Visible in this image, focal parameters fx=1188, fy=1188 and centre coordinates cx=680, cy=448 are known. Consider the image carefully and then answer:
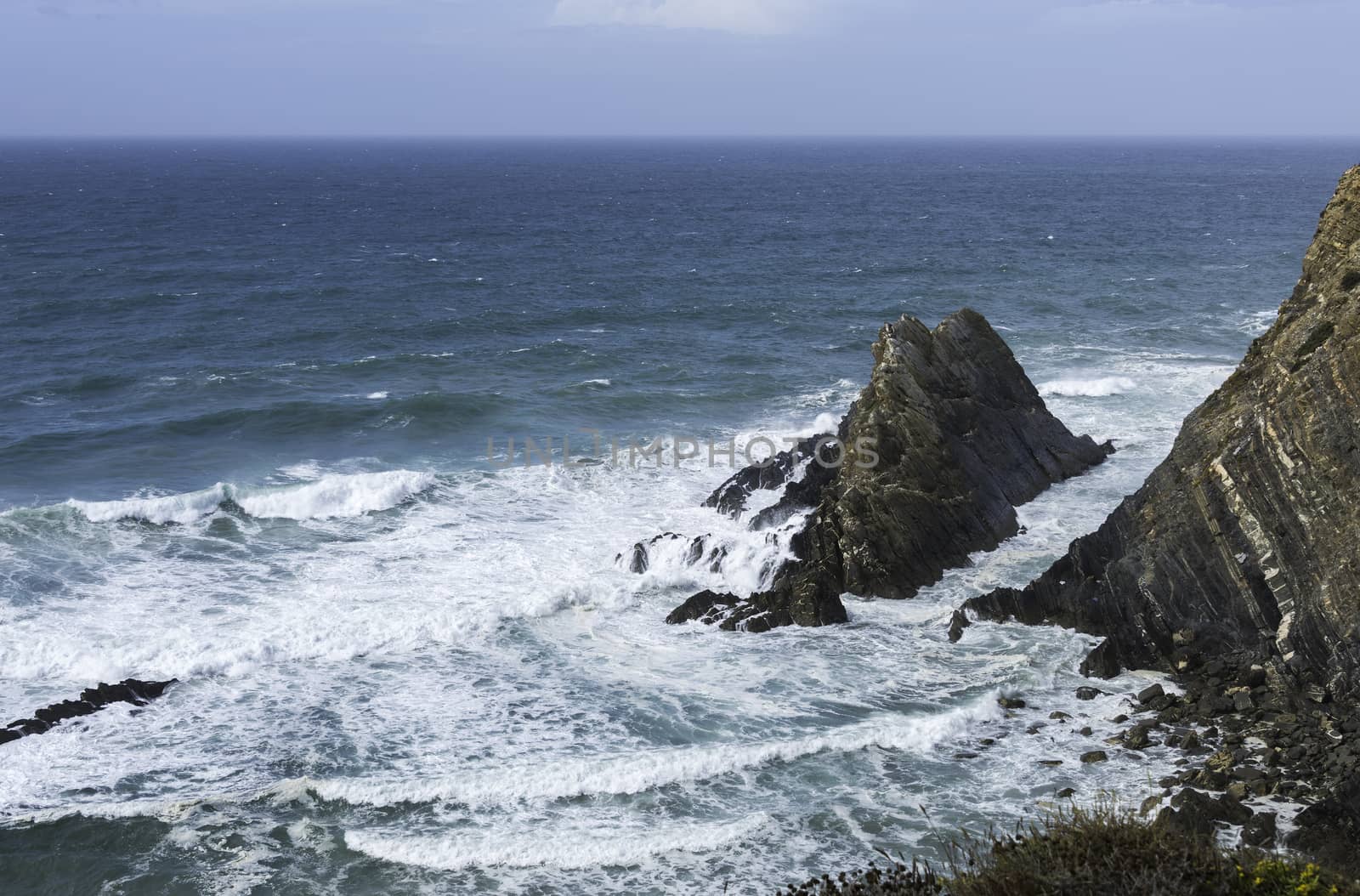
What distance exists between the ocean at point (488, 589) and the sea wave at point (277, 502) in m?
0.14

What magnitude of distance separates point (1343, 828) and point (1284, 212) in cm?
11398

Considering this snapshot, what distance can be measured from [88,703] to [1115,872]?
19963mm

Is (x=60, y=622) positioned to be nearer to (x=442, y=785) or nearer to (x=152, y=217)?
(x=442, y=785)

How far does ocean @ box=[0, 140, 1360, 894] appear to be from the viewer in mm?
19891

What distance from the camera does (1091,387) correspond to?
4625 cm

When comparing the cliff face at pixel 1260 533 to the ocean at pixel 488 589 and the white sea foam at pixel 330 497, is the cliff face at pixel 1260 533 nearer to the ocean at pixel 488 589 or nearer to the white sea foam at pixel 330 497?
the ocean at pixel 488 589

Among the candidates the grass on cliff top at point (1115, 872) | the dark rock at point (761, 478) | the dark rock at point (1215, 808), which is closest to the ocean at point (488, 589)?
the dark rock at point (761, 478)

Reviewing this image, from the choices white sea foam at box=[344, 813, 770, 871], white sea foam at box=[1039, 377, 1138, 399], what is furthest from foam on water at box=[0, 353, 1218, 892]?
white sea foam at box=[1039, 377, 1138, 399]

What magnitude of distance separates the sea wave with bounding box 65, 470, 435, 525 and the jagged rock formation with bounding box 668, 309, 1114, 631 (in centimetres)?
1026

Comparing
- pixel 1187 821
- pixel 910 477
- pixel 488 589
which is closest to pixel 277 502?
pixel 488 589

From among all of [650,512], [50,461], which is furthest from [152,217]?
[650,512]

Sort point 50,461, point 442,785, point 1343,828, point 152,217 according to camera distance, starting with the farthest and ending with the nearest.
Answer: point 152,217 → point 50,461 → point 442,785 → point 1343,828

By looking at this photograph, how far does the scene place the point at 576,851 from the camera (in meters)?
19.0

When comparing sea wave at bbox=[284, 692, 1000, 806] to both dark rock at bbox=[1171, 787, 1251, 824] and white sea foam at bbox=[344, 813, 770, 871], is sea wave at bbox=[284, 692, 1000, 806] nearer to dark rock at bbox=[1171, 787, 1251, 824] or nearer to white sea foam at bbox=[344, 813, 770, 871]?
white sea foam at bbox=[344, 813, 770, 871]
